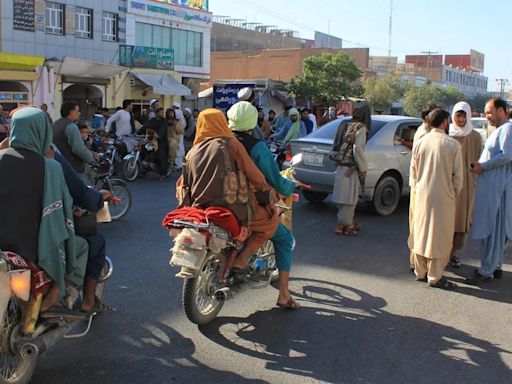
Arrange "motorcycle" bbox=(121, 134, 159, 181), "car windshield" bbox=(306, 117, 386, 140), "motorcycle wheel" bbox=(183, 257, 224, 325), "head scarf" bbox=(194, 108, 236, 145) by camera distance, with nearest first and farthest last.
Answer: "motorcycle wheel" bbox=(183, 257, 224, 325), "head scarf" bbox=(194, 108, 236, 145), "car windshield" bbox=(306, 117, 386, 140), "motorcycle" bbox=(121, 134, 159, 181)

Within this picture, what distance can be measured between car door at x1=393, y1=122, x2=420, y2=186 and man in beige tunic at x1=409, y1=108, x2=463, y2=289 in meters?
3.62

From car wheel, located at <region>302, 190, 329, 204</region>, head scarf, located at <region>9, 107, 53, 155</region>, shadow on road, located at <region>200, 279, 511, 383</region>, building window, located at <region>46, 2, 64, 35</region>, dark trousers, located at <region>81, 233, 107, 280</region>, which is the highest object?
building window, located at <region>46, 2, 64, 35</region>

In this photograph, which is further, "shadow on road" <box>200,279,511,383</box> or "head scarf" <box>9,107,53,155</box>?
"shadow on road" <box>200,279,511,383</box>

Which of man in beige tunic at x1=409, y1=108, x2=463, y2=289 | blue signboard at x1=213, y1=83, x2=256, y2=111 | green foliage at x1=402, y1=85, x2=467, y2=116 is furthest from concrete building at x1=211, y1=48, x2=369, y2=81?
man in beige tunic at x1=409, y1=108, x2=463, y2=289

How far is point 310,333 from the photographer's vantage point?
14.6ft

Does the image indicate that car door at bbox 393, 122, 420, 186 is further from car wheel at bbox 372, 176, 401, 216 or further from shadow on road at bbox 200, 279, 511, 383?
shadow on road at bbox 200, 279, 511, 383

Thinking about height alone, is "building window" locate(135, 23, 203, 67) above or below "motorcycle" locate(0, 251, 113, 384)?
above

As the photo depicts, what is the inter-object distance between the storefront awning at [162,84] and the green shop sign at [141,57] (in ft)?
2.17

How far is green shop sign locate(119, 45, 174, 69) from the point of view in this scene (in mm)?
29016

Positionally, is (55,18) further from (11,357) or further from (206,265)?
(11,357)

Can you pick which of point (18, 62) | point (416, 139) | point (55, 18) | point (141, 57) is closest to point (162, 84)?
point (141, 57)

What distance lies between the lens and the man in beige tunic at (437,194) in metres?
5.50

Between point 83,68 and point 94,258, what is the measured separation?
68.5ft

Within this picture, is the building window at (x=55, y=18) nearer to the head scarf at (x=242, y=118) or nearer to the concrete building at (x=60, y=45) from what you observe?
the concrete building at (x=60, y=45)
